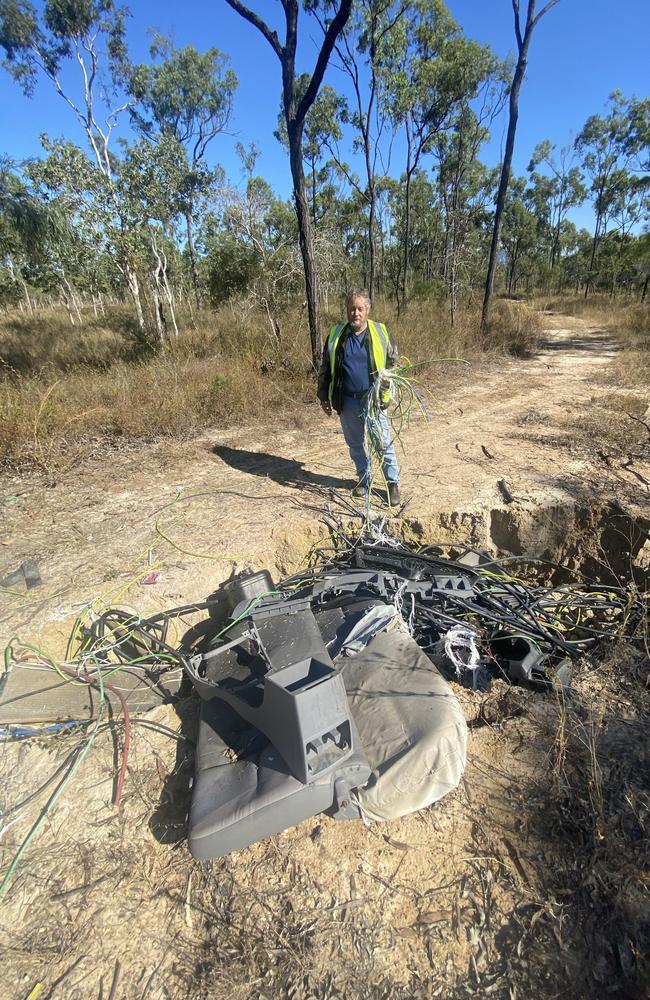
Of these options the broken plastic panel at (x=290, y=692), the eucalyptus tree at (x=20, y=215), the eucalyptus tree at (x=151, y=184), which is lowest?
the broken plastic panel at (x=290, y=692)

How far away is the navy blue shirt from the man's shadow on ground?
1.13 meters

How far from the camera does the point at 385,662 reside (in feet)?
7.77

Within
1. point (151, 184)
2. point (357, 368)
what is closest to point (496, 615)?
point (357, 368)

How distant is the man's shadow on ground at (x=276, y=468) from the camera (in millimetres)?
4555

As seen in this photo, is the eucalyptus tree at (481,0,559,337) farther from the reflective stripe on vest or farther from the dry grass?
the reflective stripe on vest

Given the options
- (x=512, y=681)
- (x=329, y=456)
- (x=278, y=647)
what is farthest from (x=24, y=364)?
(x=512, y=681)

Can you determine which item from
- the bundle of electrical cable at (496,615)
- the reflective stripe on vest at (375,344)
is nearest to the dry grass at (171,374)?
the reflective stripe on vest at (375,344)

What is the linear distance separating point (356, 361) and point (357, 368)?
0.19 feet

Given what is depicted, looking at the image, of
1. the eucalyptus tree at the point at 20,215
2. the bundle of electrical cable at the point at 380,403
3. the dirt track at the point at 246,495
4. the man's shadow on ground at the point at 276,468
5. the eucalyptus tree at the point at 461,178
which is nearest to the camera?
the dirt track at the point at 246,495

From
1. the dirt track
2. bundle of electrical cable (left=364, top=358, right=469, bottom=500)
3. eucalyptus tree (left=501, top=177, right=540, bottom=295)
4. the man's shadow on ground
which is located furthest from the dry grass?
eucalyptus tree (left=501, top=177, right=540, bottom=295)

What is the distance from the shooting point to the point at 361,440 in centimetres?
403

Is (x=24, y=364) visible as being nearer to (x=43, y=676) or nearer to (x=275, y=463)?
(x=275, y=463)

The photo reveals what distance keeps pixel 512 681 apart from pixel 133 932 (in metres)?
2.17

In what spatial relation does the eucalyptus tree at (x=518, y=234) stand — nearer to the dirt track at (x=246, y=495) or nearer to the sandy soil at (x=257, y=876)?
the dirt track at (x=246, y=495)
